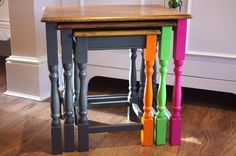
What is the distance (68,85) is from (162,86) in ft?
1.24

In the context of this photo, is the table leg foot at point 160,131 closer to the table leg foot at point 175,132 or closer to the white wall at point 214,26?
the table leg foot at point 175,132

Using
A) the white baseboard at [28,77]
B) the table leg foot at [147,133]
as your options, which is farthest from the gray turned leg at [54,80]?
the white baseboard at [28,77]

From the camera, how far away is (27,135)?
1634 millimetres

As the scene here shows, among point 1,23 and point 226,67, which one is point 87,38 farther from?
point 1,23

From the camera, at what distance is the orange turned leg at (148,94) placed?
1403 millimetres

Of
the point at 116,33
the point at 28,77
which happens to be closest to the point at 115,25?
the point at 116,33

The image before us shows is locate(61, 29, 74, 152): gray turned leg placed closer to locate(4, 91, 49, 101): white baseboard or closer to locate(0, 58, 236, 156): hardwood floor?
locate(0, 58, 236, 156): hardwood floor

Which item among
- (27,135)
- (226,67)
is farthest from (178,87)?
(27,135)

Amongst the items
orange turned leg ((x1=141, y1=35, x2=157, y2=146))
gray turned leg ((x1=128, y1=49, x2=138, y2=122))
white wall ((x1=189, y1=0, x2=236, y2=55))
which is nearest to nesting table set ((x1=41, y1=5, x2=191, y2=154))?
orange turned leg ((x1=141, y1=35, x2=157, y2=146))

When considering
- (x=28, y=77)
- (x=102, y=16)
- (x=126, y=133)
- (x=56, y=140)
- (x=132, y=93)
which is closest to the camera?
(x=102, y=16)

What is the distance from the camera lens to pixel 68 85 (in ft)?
4.62

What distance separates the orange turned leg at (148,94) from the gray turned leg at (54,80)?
345mm

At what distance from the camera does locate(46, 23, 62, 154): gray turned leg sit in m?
1.34

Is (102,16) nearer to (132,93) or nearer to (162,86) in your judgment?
(162,86)
